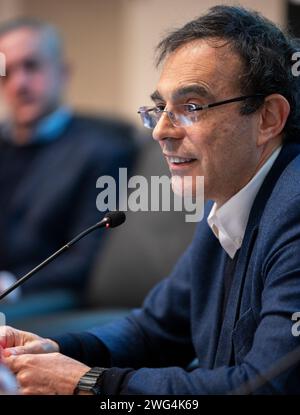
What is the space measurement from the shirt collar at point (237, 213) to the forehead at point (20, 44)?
63.5 inches

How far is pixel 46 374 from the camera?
3.79 feet

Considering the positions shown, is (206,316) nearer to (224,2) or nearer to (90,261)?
(224,2)

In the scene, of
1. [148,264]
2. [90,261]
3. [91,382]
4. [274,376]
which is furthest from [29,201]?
[274,376]

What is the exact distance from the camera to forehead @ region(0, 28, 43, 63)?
2.73 meters

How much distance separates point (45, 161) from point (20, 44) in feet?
1.49

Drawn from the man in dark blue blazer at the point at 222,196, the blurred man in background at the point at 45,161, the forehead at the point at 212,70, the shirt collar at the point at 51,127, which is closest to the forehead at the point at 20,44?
the blurred man in background at the point at 45,161

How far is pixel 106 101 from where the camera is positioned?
3.92 m

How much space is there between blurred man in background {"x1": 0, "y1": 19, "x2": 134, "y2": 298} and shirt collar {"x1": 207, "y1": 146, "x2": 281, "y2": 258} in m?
1.13

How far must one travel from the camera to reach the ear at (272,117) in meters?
1.31

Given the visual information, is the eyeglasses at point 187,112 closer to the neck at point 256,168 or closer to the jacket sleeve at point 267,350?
the neck at point 256,168

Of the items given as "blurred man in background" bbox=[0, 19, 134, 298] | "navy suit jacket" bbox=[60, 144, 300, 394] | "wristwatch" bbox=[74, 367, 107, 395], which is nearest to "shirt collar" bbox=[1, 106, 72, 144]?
"blurred man in background" bbox=[0, 19, 134, 298]

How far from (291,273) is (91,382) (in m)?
A: 0.34

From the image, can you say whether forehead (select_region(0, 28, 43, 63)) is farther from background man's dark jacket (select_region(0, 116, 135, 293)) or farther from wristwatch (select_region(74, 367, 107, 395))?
wristwatch (select_region(74, 367, 107, 395))

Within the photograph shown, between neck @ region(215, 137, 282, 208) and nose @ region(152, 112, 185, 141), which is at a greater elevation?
nose @ region(152, 112, 185, 141)
